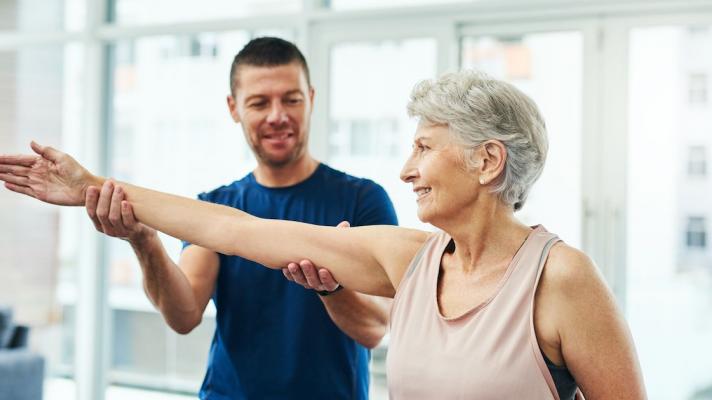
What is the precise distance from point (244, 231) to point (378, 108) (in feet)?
7.86

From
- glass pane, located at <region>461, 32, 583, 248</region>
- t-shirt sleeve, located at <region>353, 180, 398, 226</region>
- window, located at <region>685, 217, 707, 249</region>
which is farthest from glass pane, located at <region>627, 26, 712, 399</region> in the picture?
t-shirt sleeve, located at <region>353, 180, 398, 226</region>

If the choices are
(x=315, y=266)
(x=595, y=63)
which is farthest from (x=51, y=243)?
(x=315, y=266)

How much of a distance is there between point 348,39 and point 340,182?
2.18 meters

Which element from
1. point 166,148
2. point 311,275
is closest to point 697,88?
point 311,275

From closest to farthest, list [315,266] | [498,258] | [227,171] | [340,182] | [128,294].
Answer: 1. [498,258]
2. [315,266]
3. [340,182]
4. [227,171]
5. [128,294]

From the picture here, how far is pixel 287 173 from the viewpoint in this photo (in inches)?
79.4

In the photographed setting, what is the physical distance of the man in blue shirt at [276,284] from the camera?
1862 mm

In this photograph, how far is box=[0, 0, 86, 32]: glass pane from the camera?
480 cm

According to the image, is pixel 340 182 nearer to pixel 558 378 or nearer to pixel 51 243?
pixel 558 378

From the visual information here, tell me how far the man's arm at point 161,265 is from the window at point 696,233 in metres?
2.30

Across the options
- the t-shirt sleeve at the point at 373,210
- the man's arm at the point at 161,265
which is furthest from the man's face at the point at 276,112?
the man's arm at the point at 161,265

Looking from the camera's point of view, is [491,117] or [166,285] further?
[166,285]

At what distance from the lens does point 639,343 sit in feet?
11.6

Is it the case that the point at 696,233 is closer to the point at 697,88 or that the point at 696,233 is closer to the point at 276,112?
the point at 697,88
